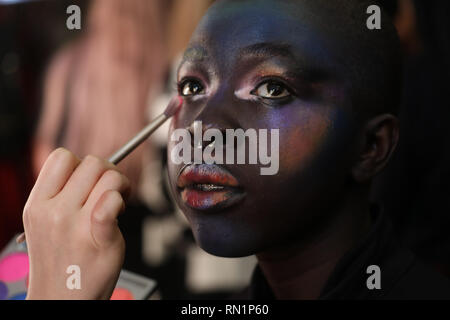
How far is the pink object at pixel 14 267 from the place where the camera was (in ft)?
3.34

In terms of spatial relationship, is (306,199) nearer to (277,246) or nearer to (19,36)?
(277,246)

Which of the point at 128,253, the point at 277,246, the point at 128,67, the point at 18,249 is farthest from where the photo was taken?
the point at 128,67

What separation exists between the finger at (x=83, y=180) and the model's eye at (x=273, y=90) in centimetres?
26

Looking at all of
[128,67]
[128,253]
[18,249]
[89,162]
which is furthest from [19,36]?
[89,162]

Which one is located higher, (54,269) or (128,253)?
(54,269)

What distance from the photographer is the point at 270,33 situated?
78 cm

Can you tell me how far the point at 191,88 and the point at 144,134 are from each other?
0.38 feet

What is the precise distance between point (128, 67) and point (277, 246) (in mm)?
1083

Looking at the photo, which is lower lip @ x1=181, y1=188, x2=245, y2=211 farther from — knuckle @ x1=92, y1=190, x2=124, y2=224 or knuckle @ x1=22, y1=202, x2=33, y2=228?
knuckle @ x1=22, y1=202, x2=33, y2=228

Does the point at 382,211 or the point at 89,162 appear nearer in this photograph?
the point at 89,162

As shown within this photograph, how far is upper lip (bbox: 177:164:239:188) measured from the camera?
763 mm

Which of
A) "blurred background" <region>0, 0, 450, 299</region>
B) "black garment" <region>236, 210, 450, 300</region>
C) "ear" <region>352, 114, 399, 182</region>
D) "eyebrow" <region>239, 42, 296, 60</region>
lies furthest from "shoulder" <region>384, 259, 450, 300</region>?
"blurred background" <region>0, 0, 450, 299</region>

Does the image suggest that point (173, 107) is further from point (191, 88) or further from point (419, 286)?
point (419, 286)

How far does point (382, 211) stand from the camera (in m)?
0.95
